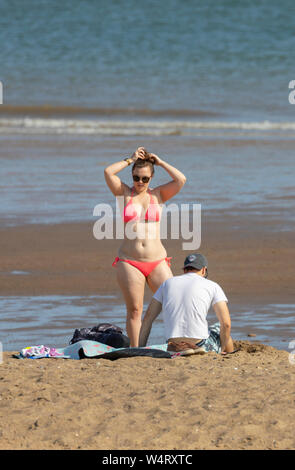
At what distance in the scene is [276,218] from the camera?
12930 mm

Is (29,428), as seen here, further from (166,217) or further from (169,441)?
(166,217)

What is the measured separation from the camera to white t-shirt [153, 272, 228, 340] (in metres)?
7.00

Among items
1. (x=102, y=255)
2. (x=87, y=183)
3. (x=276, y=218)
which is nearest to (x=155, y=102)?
(x=87, y=183)

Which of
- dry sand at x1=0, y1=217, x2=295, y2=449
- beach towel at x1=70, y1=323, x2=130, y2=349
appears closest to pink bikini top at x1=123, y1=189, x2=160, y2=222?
beach towel at x1=70, y1=323, x2=130, y2=349

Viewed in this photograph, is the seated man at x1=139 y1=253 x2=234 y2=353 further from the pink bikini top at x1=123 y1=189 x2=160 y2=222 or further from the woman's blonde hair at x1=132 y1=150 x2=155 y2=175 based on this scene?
the woman's blonde hair at x1=132 y1=150 x2=155 y2=175

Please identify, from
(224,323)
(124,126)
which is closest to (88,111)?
(124,126)

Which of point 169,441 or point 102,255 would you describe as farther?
point 102,255

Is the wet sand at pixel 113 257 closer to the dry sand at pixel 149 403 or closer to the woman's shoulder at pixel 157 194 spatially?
the woman's shoulder at pixel 157 194

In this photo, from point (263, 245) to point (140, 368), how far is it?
5.33 m

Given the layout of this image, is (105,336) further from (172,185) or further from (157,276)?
(172,185)

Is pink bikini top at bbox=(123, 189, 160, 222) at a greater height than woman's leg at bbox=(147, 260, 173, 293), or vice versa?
pink bikini top at bbox=(123, 189, 160, 222)

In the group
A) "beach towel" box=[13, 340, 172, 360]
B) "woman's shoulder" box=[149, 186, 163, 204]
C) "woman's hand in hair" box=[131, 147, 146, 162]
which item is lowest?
→ "beach towel" box=[13, 340, 172, 360]

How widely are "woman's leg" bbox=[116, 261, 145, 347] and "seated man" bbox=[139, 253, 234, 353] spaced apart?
318 millimetres
